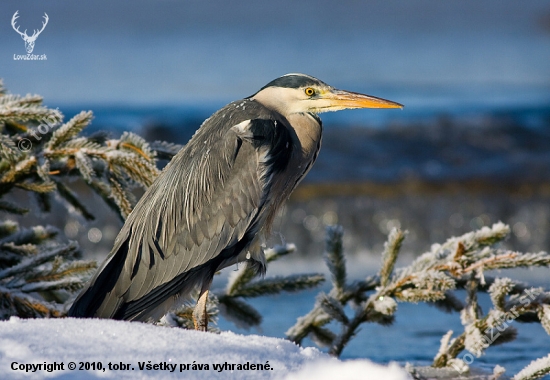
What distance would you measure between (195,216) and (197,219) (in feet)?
0.05

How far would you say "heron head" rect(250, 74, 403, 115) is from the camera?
11.1 ft

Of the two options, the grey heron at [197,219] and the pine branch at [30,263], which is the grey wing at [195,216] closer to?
the grey heron at [197,219]

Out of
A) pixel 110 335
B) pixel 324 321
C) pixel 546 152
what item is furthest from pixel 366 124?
pixel 110 335

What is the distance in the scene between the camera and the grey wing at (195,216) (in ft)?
9.96

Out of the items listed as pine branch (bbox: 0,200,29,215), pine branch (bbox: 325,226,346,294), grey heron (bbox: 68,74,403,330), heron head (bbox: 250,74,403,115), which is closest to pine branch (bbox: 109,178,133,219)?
Result: grey heron (bbox: 68,74,403,330)

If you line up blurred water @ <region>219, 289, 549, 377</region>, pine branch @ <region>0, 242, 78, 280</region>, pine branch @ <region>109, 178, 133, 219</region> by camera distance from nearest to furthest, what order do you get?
pine branch @ <region>0, 242, 78, 280</region>
pine branch @ <region>109, 178, 133, 219</region>
blurred water @ <region>219, 289, 549, 377</region>

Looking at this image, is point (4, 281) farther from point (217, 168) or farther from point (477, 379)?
point (477, 379)

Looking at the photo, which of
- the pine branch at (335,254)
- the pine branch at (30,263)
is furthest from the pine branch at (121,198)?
the pine branch at (335,254)

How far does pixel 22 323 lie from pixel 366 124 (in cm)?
1314

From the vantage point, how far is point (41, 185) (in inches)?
133

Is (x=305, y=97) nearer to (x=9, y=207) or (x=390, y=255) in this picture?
(x=390, y=255)

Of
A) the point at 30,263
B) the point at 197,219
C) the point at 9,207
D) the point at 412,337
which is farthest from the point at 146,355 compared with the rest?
the point at 412,337

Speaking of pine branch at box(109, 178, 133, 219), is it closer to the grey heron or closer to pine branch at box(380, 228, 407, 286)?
the grey heron

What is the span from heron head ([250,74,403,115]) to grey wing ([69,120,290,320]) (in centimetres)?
→ 29
